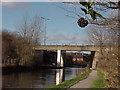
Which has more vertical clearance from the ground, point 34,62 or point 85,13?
point 85,13

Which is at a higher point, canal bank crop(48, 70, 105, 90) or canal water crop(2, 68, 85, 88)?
canal bank crop(48, 70, 105, 90)

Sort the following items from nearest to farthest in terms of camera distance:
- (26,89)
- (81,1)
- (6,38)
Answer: (81,1)
(26,89)
(6,38)

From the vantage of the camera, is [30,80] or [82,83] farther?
[30,80]

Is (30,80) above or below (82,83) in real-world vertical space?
below

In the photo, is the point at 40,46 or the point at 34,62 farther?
the point at 40,46

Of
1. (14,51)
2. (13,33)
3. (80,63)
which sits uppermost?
(13,33)

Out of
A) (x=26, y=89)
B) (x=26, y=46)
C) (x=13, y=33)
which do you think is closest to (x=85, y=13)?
(x=26, y=89)

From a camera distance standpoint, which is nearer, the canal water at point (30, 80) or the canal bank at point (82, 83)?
the canal bank at point (82, 83)

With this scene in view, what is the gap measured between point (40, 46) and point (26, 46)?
694cm

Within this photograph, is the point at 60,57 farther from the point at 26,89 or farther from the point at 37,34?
the point at 26,89

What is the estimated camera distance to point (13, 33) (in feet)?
114

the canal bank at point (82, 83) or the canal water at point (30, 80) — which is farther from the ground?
the canal bank at point (82, 83)

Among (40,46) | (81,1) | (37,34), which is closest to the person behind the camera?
(81,1)

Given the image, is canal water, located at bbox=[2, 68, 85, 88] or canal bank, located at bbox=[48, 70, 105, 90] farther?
canal water, located at bbox=[2, 68, 85, 88]
